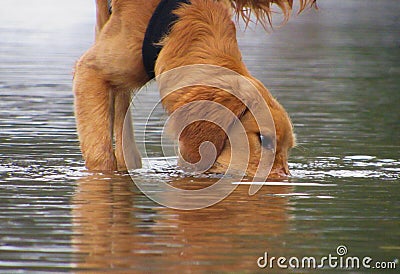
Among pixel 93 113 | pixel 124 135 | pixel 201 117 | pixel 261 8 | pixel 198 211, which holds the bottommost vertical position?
pixel 124 135

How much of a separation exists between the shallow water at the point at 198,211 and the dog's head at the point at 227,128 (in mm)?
268

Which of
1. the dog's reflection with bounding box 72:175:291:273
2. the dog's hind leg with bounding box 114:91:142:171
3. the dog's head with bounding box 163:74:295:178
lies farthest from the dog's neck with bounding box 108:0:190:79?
the dog's hind leg with bounding box 114:91:142:171

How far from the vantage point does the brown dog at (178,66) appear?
840 cm

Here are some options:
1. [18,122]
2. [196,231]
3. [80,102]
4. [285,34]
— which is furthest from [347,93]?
[285,34]

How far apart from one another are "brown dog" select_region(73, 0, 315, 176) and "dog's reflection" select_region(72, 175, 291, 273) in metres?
0.43

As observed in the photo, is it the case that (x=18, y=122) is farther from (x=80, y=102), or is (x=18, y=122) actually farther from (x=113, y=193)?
(x=113, y=193)

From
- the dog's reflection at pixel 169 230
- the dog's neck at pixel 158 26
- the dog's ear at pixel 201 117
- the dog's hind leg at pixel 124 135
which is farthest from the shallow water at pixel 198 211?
the dog's neck at pixel 158 26

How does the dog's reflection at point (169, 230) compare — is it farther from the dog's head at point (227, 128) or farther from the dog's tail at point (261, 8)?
the dog's tail at point (261, 8)

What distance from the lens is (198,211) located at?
7766 millimetres

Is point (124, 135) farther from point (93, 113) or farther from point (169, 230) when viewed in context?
point (169, 230)

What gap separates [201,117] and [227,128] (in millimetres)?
206

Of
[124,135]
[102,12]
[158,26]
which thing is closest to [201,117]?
[158,26]

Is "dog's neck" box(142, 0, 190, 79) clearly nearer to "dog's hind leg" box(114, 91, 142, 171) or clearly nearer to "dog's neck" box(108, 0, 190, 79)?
"dog's neck" box(108, 0, 190, 79)

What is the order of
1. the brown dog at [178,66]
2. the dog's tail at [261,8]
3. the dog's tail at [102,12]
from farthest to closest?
the dog's tail at [102,12] → the dog's tail at [261,8] → the brown dog at [178,66]
